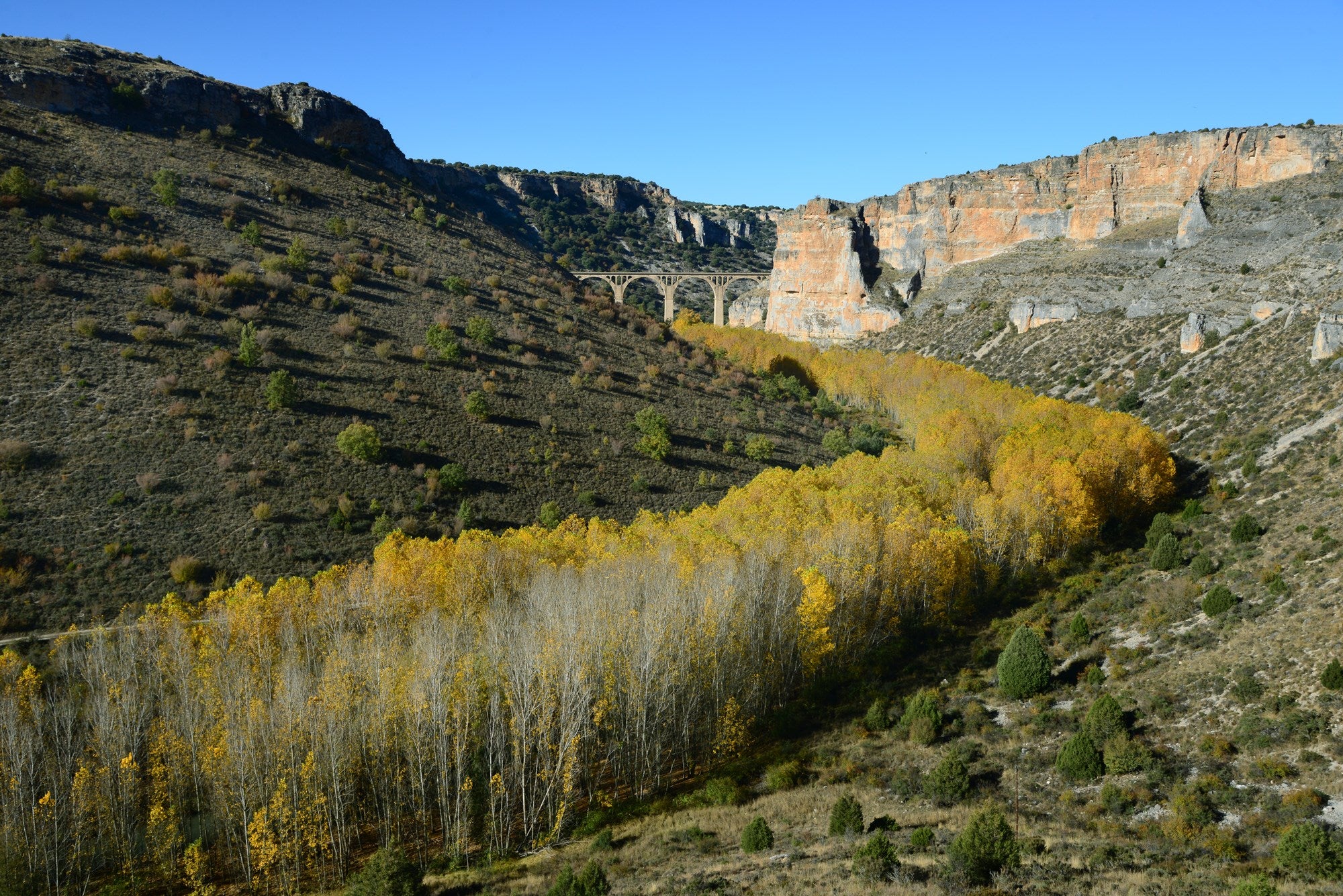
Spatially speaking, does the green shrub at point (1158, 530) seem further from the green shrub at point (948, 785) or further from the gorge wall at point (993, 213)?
the gorge wall at point (993, 213)

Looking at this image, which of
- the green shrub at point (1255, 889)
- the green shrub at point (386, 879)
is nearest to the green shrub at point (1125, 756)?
the green shrub at point (1255, 889)

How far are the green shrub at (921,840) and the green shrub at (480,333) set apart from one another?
5192cm

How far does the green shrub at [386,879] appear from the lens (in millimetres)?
21062

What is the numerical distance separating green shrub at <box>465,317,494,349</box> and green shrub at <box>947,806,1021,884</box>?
53.9 meters

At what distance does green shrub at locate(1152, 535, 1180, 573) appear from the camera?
4375cm

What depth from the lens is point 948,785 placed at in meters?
27.4

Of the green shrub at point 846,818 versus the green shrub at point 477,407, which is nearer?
the green shrub at point 846,818

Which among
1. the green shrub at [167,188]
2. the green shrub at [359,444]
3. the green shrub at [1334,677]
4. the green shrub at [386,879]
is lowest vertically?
the green shrub at [386,879]

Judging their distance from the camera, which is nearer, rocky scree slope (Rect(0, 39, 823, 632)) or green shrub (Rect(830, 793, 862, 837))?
green shrub (Rect(830, 793, 862, 837))

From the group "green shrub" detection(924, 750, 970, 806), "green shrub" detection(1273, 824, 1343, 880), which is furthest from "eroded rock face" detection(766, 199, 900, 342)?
"green shrub" detection(1273, 824, 1343, 880)

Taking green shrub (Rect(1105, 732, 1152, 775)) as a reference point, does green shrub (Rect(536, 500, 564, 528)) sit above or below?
→ above

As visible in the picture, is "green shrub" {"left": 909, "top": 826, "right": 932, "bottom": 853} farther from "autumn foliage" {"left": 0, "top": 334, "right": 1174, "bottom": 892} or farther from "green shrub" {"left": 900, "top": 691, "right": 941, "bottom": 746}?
Result: "green shrub" {"left": 900, "top": 691, "right": 941, "bottom": 746}

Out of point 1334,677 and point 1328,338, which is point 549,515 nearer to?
point 1334,677

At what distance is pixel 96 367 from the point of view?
1896 inches
